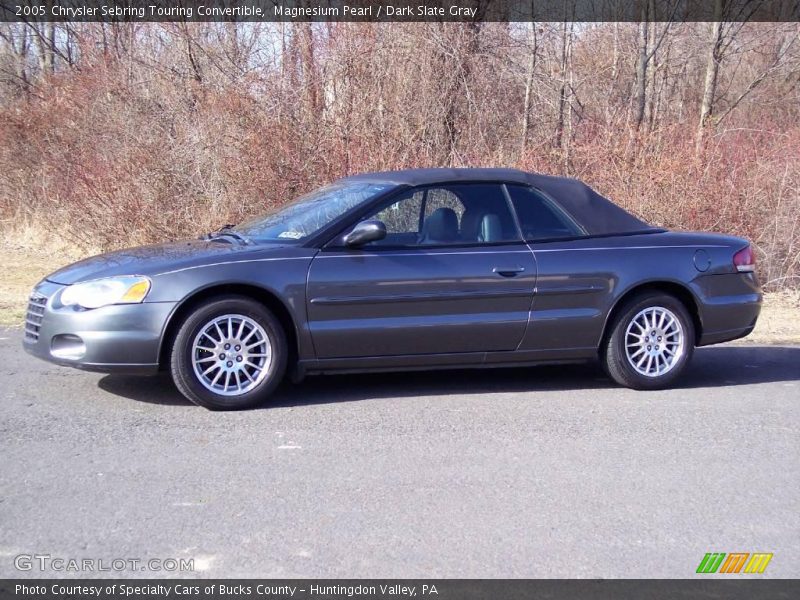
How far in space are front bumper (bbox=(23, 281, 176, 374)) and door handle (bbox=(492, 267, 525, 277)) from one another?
2.23 meters

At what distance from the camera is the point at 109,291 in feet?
19.7

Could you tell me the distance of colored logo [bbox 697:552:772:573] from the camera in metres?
3.95

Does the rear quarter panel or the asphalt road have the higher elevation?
the rear quarter panel

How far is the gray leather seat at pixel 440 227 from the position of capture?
669 cm

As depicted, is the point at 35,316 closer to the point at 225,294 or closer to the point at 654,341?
the point at 225,294

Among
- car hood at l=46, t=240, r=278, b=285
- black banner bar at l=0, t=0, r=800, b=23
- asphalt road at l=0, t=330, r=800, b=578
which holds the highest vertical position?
black banner bar at l=0, t=0, r=800, b=23

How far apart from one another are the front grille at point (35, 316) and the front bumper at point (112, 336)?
0.67 ft

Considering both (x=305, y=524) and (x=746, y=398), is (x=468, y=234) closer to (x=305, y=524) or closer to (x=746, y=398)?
(x=746, y=398)

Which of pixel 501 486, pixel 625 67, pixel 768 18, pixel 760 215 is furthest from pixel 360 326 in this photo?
pixel 768 18

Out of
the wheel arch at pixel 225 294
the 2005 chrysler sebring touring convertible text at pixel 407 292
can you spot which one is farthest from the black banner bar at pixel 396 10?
the wheel arch at pixel 225 294

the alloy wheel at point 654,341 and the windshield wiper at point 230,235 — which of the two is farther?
the alloy wheel at point 654,341

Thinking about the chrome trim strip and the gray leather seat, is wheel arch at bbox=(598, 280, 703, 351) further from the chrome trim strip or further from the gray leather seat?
the gray leather seat

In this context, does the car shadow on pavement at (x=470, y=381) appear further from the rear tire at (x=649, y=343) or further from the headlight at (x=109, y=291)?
the headlight at (x=109, y=291)
